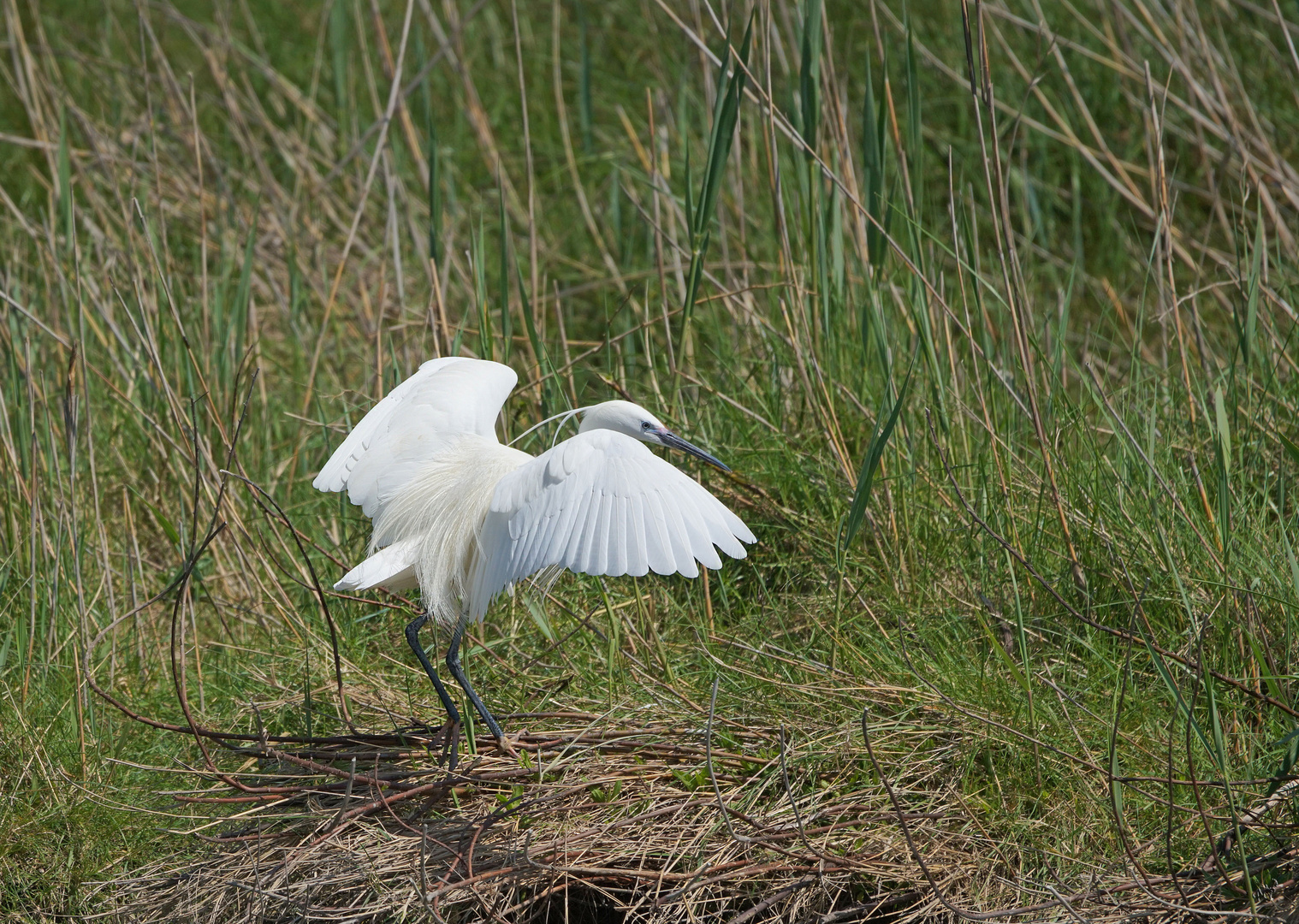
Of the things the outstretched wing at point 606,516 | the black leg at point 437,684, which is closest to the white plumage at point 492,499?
the outstretched wing at point 606,516

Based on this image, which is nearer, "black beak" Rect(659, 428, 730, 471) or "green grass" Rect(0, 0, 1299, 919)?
"green grass" Rect(0, 0, 1299, 919)

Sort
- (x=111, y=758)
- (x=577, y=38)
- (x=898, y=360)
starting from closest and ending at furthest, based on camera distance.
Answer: (x=111, y=758) < (x=898, y=360) < (x=577, y=38)

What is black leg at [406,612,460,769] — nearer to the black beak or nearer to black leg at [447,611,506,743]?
black leg at [447,611,506,743]

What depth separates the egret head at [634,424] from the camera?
293 cm

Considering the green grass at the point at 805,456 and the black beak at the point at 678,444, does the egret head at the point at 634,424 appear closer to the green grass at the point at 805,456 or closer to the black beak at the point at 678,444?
the black beak at the point at 678,444

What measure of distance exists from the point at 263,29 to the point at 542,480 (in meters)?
4.99

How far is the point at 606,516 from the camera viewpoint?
7.68 ft

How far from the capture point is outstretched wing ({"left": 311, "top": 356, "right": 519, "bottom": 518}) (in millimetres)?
2969

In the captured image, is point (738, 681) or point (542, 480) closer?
point (542, 480)

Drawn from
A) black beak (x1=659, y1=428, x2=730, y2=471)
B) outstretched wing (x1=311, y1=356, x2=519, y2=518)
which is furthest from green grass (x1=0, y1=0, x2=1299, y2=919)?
black beak (x1=659, y1=428, x2=730, y2=471)

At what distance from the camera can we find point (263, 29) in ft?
21.6

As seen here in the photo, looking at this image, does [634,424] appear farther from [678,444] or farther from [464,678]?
[464,678]

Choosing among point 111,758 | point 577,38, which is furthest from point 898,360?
point 577,38

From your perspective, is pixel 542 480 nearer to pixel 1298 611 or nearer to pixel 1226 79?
pixel 1298 611
